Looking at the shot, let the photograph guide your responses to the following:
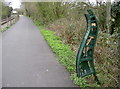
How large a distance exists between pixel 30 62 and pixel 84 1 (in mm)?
6872

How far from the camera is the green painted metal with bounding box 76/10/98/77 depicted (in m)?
3.64

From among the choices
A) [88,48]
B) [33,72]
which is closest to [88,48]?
[88,48]

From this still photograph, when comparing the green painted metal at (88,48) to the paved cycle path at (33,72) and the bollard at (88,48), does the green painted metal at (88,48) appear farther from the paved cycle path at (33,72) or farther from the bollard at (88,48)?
the paved cycle path at (33,72)

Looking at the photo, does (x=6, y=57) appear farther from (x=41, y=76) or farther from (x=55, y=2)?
(x=55, y=2)

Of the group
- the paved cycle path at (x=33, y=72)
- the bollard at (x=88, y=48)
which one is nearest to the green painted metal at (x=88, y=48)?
the bollard at (x=88, y=48)

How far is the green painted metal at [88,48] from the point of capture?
3.64 metres

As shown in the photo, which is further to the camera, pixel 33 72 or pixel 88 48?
pixel 33 72

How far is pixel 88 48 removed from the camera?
381cm

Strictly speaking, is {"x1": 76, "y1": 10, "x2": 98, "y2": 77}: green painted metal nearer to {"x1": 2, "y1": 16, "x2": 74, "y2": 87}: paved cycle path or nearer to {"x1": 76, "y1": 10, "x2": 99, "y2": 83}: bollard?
{"x1": 76, "y1": 10, "x2": 99, "y2": 83}: bollard

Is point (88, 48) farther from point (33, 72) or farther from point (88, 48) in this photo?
point (33, 72)

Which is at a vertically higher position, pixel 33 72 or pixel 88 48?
pixel 88 48

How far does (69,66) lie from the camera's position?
17.2ft

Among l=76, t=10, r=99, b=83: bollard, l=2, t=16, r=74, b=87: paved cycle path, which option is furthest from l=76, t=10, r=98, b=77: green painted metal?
l=2, t=16, r=74, b=87: paved cycle path

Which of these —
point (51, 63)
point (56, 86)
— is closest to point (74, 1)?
point (51, 63)
